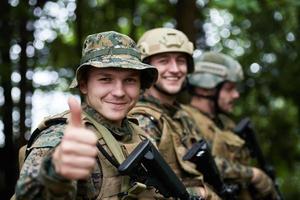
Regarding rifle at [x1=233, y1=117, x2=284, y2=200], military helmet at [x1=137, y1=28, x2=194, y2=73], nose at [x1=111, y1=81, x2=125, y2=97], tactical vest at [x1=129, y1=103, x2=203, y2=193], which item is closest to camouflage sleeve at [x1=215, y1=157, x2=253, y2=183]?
rifle at [x1=233, y1=117, x2=284, y2=200]

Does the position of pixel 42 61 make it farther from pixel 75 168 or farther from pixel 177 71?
pixel 75 168

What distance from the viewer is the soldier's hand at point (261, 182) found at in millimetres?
6688

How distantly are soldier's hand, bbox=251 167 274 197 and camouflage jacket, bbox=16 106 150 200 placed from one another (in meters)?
3.21

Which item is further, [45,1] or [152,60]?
[45,1]

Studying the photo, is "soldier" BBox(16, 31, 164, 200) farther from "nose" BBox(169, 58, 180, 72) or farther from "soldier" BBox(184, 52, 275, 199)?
"soldier" BBox(184, 52, 275, 199)

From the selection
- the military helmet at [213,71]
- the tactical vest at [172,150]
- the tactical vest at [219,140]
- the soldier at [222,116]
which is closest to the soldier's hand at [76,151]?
the tactical vest at [172,150]

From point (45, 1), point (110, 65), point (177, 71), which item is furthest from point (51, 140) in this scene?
point (45, 1)

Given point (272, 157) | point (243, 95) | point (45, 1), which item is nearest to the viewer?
point (45, 1)

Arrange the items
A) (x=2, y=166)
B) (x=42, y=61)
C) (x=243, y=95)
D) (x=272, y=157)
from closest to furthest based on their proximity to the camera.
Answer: (x=2, y=166) → (x=42, y=61) → (x=243, y=95) → (x=272, y=157)

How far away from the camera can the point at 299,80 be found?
966 centimetres

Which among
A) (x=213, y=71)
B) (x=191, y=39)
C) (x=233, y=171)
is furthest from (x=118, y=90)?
(x=191, y=39)

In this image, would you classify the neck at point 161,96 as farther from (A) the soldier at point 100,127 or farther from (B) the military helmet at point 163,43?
(A) the soldier at point 100,127

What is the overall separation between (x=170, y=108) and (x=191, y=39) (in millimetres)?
2617

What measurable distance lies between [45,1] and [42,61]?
1369 millimetres
